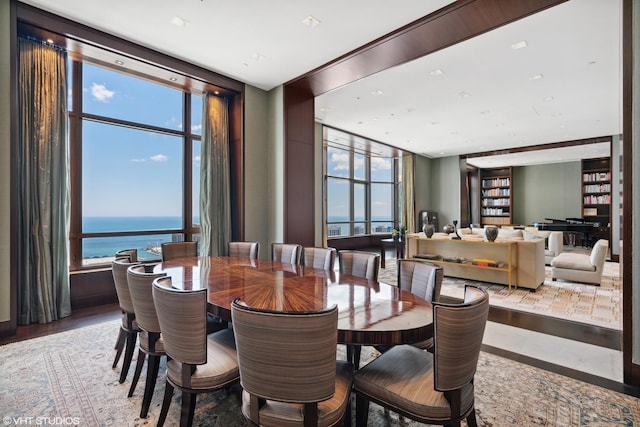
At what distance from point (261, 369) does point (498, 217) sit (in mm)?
13229

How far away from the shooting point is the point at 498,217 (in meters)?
12.2

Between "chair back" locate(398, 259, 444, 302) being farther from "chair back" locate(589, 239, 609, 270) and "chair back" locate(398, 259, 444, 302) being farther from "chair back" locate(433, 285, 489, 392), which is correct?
"chair back" locate(589, 239, 609, 270)

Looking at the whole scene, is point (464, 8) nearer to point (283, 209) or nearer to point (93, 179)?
point (283, 209)

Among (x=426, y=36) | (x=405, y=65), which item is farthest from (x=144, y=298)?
(x=405, y=65)

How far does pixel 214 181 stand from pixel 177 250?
1.37 meters

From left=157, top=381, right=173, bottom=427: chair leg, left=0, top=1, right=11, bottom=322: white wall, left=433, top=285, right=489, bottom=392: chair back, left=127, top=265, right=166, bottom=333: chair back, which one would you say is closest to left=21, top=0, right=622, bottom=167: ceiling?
left=0, top=1, right=11, bottom=322: white wall

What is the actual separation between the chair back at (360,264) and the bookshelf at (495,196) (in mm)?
11475

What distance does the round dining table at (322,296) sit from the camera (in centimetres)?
139

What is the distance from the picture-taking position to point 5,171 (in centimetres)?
308

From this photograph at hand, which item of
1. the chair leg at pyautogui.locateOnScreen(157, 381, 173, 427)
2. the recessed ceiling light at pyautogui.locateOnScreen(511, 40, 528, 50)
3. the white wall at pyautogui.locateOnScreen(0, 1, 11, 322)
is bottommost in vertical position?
the chair leg at pyautogui.locateOnScreen(157, 381, 173, 427)

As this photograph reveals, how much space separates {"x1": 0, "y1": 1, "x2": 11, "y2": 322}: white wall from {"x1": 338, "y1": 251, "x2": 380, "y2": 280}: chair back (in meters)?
3.33

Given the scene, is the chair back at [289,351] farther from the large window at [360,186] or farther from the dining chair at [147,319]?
the large window at [360,186]

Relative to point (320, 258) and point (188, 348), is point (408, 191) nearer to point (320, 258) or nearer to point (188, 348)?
point (320, 258)

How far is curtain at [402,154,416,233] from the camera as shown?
10.5 metres
